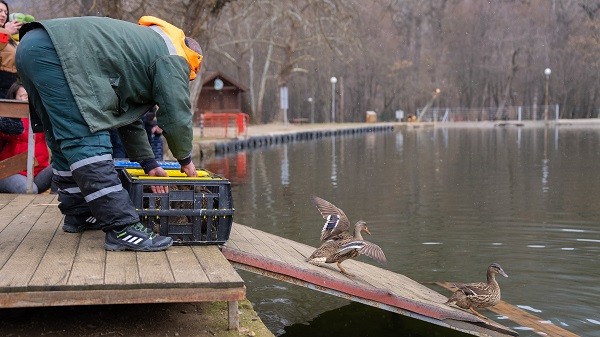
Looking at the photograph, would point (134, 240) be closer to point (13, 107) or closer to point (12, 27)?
point (13, 107)

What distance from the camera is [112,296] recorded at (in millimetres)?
4223

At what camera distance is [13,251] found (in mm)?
5090

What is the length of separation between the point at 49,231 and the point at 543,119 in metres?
65.0

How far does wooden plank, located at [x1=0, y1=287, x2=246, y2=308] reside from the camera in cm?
413

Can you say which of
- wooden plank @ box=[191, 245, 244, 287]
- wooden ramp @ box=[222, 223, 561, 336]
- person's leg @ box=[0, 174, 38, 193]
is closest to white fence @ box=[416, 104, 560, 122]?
person's leg @ box=[0, 174, 38, 193]

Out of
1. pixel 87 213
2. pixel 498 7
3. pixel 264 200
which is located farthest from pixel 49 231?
pixel 498 7

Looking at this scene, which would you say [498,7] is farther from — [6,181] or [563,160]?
[6,181]

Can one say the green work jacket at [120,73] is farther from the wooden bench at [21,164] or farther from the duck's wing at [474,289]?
the wooden bench at [21,164]

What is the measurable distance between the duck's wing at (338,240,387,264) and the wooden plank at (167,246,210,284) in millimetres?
1393

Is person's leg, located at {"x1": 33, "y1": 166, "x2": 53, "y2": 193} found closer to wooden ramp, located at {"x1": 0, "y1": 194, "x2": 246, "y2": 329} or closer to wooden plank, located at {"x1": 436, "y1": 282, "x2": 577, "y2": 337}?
wooden ramp, located at {"x1": 0, "y1": 194, "x2": 246, "y2": 329}

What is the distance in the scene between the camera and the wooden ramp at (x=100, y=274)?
4180 mm

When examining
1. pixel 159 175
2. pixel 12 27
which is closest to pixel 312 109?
pixel 12 27

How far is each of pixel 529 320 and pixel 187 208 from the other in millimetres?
3263

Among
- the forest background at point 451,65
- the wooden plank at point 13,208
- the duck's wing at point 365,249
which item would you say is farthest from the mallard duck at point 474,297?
the forest background at point 451,65
